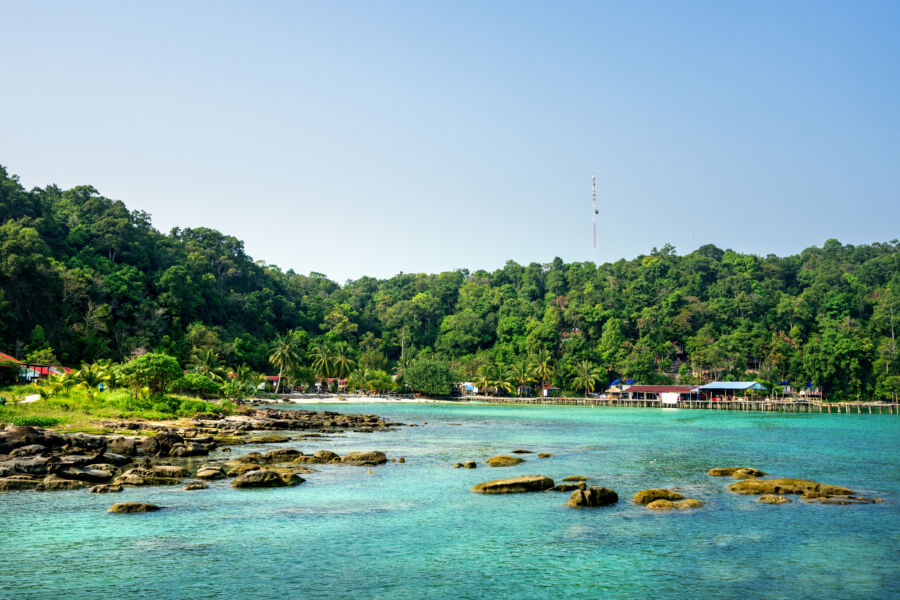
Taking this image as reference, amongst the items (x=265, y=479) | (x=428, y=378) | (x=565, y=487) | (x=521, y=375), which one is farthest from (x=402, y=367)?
(x=565, y=487)

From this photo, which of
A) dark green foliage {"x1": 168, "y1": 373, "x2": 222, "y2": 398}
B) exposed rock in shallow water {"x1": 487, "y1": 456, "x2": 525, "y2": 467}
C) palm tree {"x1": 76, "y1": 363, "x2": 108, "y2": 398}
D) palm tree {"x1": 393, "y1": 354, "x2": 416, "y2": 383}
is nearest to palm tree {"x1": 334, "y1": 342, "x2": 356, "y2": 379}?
palm tree {"x1": 393, "y1": 354, "x2": 416, "y2": 383}

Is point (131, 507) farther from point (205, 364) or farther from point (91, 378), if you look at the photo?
point (205, 364)

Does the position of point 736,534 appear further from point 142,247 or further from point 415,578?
point 142,247

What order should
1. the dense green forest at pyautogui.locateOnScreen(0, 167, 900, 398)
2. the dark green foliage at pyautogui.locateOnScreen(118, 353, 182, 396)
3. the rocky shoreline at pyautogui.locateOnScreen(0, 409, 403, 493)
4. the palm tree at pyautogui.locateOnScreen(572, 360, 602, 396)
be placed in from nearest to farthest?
the rocky shoreline at pyautogui.locateOnScreen(0, 409, 403, 493) → the dark green foliage at pyautogui.locateOnScreen(118, 353, 182, 396) → the dense green forest at pyautogui.locateOnScreen(0, 167, 900, 398) → the palm tree at pyautogui.locateOnScreen(572, 360, 602, 396)

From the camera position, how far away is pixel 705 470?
97.2 feet

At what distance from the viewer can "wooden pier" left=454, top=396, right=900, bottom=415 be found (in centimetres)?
9706

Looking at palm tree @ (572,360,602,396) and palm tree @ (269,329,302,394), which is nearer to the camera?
palm tree @ (269,329,302,394)

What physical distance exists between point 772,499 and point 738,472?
591cm

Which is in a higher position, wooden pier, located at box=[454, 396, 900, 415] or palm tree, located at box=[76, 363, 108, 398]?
palm tree, located at box=[76, 363, 108, 398]

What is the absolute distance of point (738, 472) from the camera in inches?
1077

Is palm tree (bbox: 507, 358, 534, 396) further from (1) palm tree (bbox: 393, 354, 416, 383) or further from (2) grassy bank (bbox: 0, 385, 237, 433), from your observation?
(2) grassy bank (bbox: 0, 385, 237, 433)

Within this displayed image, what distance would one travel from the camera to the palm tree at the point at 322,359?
113 m

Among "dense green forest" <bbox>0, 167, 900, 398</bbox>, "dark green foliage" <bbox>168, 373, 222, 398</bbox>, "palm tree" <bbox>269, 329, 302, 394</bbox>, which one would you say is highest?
"dense green forest" <bbox>0, 167, 900, 398</bbox>

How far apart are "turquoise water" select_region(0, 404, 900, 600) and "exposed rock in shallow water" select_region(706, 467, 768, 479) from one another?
1.26m
